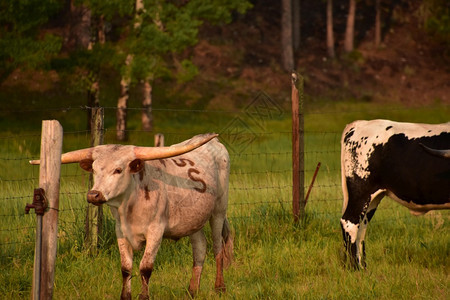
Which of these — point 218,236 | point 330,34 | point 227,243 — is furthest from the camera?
point 330,34

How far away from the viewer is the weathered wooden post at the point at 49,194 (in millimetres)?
5184

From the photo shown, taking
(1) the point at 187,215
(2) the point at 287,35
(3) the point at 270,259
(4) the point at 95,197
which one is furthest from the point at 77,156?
(2) the point at 287,35

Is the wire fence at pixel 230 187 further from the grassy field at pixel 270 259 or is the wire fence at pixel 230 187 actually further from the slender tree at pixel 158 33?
the slender tree at pixel 158 33

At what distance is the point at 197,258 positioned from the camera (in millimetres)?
6598

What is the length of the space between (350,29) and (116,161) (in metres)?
29.8

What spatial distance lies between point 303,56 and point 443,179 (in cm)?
2826

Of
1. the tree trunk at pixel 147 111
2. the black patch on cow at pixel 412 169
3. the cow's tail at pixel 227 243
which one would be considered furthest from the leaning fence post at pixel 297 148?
the tree trunk at pixel 147 111

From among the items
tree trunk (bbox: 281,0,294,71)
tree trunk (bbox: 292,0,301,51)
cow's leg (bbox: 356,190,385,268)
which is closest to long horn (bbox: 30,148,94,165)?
cow's leg (bbox: 356,190,385,268)

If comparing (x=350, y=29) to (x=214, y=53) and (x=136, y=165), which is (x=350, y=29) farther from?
(x=136, y=165)

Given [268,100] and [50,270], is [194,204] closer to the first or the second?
[50,270]

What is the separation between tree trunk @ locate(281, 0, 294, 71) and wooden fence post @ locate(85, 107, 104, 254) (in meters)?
24.6

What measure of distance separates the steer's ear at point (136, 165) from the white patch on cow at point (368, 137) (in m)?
2.88

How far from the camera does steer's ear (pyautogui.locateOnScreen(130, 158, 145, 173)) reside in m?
5.63

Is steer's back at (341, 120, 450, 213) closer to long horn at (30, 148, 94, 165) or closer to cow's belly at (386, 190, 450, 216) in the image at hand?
cow's belly at (386, 190, 450, 216)
